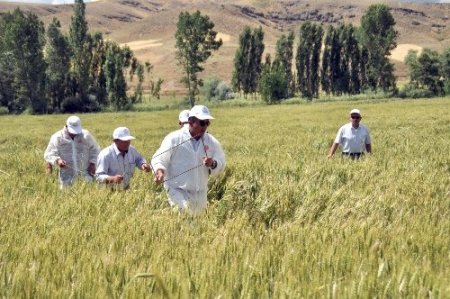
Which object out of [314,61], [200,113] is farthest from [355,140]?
[314,61]

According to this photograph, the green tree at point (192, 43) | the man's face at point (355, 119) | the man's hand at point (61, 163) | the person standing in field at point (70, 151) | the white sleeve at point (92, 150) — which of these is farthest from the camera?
the green tree at point (192, 43)

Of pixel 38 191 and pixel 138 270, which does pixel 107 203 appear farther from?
pixel 138 270

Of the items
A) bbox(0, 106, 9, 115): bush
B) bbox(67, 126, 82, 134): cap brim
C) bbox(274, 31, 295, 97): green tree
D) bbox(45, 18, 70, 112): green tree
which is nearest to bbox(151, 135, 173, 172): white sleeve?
bbox(67, 126, 82, 134): cap brim

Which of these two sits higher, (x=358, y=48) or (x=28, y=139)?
(x=358, y=48)

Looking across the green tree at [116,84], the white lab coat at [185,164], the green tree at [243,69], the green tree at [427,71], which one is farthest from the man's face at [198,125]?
the green tree at [427,71]

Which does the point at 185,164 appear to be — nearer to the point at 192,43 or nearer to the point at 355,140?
the point at 355,140

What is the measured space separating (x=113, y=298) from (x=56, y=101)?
6913 centimetres

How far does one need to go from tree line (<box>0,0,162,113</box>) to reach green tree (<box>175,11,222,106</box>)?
8339mm

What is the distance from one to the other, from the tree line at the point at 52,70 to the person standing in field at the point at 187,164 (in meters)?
61.8

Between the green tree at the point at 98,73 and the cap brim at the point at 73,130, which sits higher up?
the green tree at the point at 98,73

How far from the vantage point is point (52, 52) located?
221ft

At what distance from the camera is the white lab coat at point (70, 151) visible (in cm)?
829

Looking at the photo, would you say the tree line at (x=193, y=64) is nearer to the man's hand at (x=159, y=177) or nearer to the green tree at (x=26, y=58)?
the green tree at (x=26, y=58)

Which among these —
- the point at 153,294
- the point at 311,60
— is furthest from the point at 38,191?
the point at 311,60
